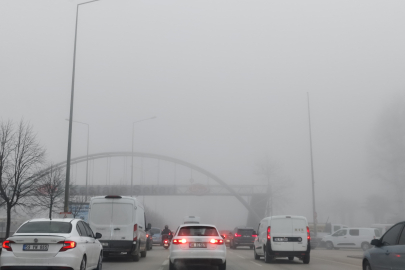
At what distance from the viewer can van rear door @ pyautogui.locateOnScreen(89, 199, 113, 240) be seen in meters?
21.3

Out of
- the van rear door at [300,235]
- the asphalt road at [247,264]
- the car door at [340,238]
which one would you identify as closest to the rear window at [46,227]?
the asphalt road at [247,264]

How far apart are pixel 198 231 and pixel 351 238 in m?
28.6

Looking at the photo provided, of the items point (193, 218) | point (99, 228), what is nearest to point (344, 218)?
point (193, 218)

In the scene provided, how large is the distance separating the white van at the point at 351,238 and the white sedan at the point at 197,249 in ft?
88.8

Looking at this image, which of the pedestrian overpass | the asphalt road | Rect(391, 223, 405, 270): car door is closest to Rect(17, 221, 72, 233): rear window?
Result: the asphalt road

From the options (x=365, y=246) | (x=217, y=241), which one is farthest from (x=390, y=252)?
(x=365, y=246)

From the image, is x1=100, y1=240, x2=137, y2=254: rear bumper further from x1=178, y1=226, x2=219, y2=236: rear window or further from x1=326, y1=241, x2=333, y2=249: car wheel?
x1=326, y1=241, x2=333, y2=249: car wheel

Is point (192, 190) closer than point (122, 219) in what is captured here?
No

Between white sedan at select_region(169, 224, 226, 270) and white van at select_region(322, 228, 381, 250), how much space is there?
27058 mm

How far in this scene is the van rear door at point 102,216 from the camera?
21312 mm

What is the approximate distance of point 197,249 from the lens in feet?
52.7

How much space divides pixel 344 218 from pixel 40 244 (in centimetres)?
7710

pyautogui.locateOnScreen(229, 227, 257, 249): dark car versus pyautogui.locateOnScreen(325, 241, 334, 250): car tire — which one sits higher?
pyautogui.locateOnScreen(229, 227, 257, 249): dark car

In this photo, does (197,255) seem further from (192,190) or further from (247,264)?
(192,190)
